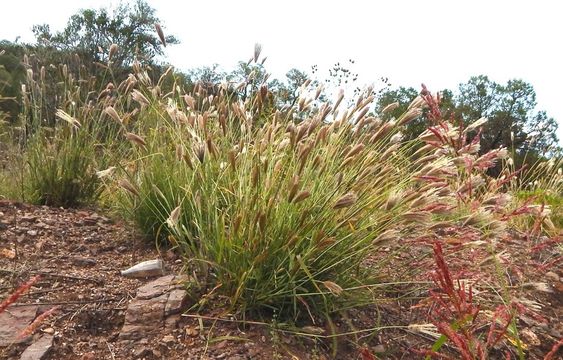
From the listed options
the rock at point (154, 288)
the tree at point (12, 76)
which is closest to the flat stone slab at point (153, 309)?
the rock at point (154, 288)

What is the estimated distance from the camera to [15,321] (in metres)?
2.22

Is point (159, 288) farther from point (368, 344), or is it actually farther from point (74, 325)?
point (368, 344)

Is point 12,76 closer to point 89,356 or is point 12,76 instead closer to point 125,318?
point 125,318

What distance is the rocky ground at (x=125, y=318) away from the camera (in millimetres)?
2094

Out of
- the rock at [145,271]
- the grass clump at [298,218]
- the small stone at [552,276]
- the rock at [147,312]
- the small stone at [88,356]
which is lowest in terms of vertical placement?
the small stone at [552,276]

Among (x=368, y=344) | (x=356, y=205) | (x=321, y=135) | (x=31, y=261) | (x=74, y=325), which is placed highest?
(x=321, y=135)

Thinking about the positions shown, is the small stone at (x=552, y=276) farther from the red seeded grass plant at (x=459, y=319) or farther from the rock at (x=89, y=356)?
the rock at (x=89, y=356)

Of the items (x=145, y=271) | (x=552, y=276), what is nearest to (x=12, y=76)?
(x=145, y=271)

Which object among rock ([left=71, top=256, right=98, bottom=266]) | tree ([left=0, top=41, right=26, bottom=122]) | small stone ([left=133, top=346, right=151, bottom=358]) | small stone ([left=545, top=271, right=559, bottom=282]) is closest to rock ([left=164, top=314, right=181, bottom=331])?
small stone ([left=133, top=346, right=151, bottom=358])

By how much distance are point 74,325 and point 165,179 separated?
0.98 m

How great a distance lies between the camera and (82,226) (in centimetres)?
330

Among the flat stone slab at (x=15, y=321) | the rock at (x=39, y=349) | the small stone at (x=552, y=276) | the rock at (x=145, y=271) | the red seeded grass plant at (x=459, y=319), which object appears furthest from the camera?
the small stone at (x=552, y=276)

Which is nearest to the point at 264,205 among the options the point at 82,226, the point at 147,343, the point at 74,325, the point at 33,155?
the point at 147,343

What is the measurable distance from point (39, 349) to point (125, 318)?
35 centimetres
